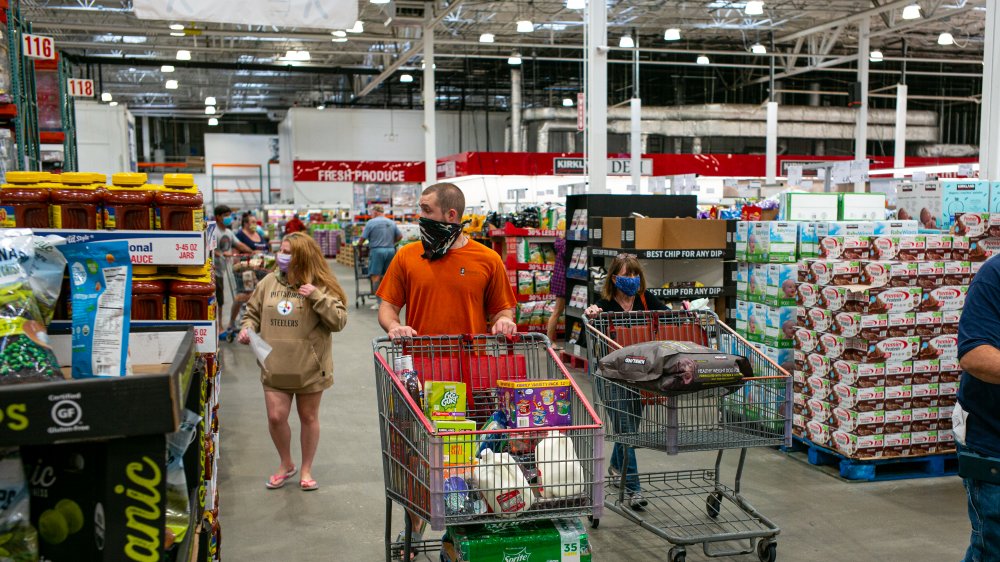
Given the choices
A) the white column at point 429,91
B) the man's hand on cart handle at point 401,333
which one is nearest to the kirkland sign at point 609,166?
the white column at point 429,91

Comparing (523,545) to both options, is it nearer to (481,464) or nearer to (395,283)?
(481,464)

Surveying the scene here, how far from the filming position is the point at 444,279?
154 inches

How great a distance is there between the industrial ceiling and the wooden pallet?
11.0 meters

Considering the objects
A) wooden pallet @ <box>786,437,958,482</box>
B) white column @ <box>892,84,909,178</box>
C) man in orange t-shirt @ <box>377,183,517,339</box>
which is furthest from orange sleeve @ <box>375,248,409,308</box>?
white column @ <box>892,84,909,178</box>

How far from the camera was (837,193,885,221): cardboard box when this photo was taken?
707cm

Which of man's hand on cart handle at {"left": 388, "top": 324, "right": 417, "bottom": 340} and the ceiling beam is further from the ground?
the ceiling beam

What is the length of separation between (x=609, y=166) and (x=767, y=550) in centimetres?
1601

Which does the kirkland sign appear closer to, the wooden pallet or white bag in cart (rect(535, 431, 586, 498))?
Result: the wooden pallet

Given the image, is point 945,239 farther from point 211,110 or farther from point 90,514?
point 211,110

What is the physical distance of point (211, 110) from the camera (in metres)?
33.6

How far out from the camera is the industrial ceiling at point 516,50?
19.3 meters

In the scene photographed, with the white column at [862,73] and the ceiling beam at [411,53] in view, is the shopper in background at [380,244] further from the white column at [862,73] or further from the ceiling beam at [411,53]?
the white column at [862,73]

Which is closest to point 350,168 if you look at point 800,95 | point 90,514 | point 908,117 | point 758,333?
point 800,95

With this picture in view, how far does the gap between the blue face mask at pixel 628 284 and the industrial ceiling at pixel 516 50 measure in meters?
11.3
